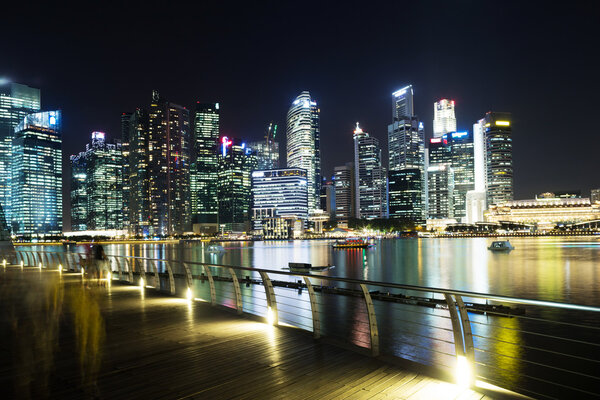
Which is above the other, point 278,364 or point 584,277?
point 278,364

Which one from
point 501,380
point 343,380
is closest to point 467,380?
point 343,380

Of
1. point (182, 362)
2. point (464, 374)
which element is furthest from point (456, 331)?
point (182, 362)

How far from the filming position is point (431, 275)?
42.9 m

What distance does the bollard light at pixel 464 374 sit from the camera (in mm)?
5090

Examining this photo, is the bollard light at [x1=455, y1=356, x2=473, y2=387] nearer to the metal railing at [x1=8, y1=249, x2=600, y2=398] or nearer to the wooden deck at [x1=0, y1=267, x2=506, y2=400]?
the metal railing at [x1=8, y1=249, x2=600, y2=398]

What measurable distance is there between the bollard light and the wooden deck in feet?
0.48

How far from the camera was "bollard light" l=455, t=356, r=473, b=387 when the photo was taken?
5.09 m

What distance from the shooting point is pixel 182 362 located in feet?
20.3

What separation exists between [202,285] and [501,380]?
28.6 m

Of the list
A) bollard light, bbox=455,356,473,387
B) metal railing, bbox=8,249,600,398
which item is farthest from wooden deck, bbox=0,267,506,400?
metal railing, bbox=8,249,600,398

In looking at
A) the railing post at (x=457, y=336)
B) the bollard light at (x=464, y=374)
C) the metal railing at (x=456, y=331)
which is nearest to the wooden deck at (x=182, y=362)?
the bollard light at (x=464, y=374)

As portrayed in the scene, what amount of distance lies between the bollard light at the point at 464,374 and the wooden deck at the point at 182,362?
146mm

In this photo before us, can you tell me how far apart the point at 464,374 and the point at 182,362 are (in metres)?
4.20

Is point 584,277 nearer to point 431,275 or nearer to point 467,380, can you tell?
point 431,275
